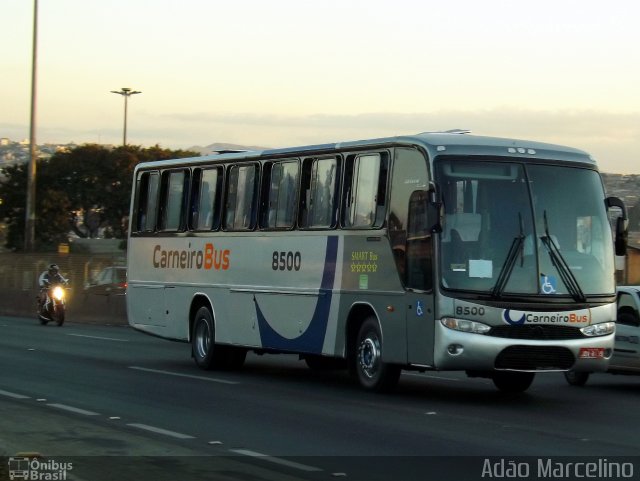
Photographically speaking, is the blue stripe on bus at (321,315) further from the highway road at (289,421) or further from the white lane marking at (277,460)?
the white lane marking at (277,460)

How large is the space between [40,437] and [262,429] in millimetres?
2250

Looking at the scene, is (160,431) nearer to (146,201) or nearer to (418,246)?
(418,246)

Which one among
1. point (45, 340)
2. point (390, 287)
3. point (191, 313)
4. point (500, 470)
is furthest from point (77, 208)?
point (500, 470)

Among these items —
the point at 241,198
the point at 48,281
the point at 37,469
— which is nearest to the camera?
the point at 37,469

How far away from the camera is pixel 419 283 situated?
15125 millimetres

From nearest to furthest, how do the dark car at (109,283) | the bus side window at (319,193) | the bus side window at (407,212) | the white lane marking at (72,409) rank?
1. the white lane marking at (72,409)
2. the bus side window at (407,212)
3. the bus side window at (319,193)
4. the dark car at (109,283)

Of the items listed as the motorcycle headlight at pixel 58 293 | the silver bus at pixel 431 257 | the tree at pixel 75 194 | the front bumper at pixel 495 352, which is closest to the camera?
the front bumper at pixel 495 352

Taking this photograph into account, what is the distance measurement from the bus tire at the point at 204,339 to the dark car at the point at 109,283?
16.4 metres

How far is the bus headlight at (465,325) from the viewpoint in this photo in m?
14.7

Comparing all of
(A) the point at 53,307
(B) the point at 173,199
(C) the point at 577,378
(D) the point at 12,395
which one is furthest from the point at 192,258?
(A) the point at 53,307

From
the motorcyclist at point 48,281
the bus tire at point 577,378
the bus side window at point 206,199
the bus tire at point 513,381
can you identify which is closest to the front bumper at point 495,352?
the bus tire at point 513,381

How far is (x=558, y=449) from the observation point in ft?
36.3

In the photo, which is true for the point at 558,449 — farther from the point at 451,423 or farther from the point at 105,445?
the point at 105,445

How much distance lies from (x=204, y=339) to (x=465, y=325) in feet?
21.7
